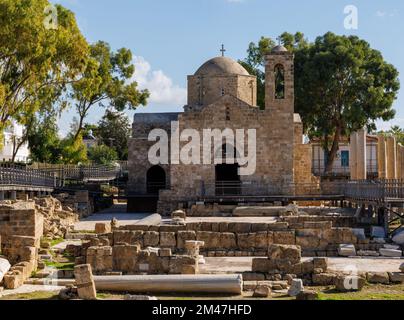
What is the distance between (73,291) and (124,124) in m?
58.7

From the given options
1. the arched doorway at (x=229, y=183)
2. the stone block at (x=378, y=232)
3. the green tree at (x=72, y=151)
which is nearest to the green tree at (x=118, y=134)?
the green tree at (x=72, y=151)

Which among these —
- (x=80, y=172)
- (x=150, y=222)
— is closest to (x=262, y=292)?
(x=150, y=222)

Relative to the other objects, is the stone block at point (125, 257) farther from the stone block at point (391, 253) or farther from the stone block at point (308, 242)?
the stone block at point (391, 253)

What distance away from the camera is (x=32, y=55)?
103ft

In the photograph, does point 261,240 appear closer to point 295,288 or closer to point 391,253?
point 391,253

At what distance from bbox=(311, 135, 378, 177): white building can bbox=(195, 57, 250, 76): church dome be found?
1773 centimetres

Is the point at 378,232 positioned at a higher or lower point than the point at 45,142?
lower

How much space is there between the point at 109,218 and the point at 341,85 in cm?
2376

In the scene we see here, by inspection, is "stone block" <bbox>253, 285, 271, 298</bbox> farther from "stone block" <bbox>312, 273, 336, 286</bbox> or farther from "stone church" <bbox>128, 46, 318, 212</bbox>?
"stone church" <bbox>128, 46, 318, 212</bbox>

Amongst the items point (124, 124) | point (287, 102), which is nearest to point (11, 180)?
point (287, 102)

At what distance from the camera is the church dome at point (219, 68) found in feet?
128

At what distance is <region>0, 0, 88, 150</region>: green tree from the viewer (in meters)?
29.8
